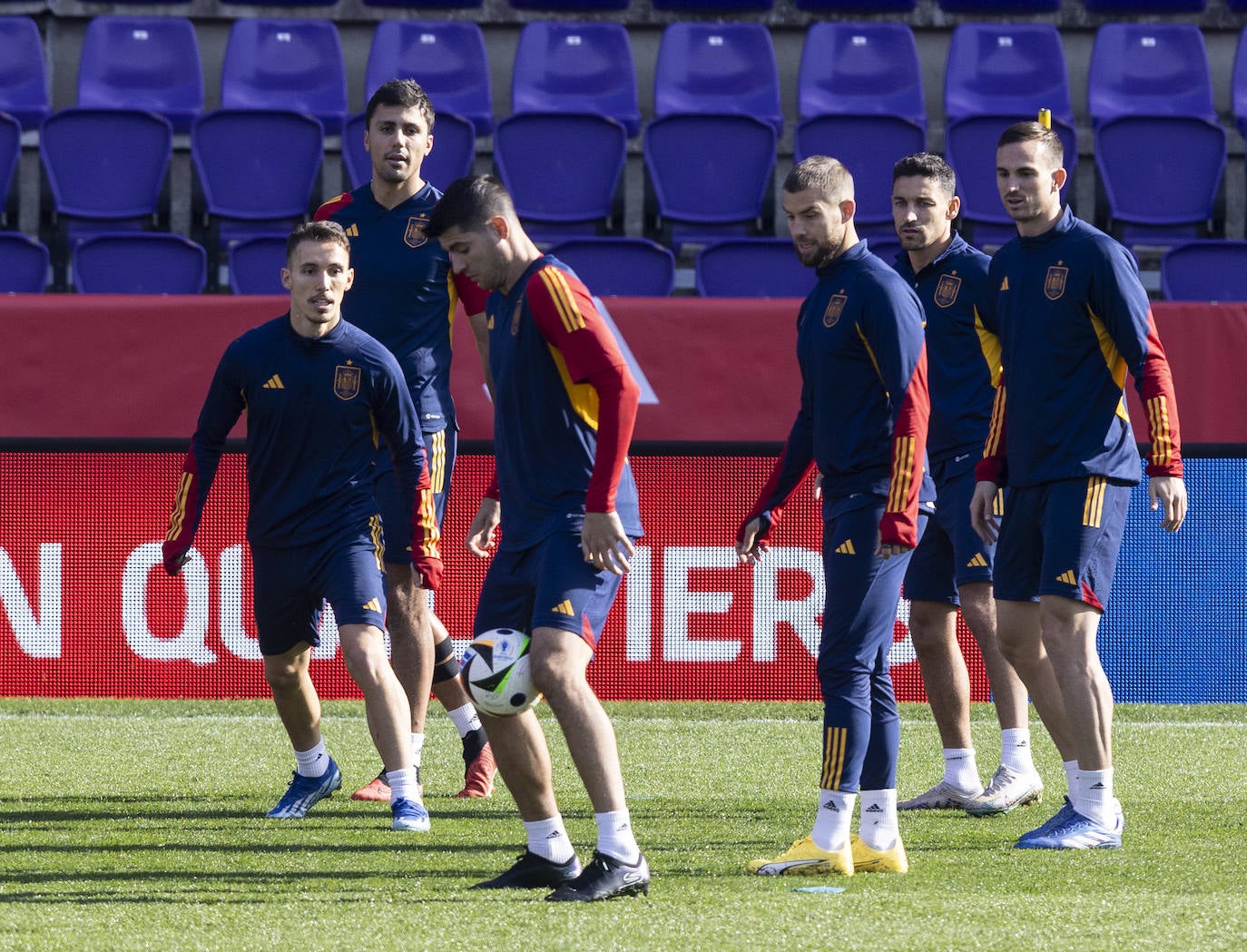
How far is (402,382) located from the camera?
566cm

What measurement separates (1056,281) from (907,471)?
1016 mm

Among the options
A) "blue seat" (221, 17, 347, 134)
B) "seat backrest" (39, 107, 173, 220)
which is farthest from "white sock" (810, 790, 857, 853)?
"blue seat" (221, 17, 347, 134)

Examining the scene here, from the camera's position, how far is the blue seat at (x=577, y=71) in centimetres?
1292

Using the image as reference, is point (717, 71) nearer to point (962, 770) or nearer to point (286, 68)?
point (286, 68)

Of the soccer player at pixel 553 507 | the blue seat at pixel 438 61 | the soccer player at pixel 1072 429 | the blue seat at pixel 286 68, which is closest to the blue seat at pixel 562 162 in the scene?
the blue seat at pixel 438 61

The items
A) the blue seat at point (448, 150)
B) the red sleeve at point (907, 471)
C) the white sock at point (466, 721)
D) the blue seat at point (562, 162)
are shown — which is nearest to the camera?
the red sleeve at point (907, 471)

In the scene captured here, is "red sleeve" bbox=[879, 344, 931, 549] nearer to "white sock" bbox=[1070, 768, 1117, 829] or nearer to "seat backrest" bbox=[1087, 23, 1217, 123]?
"white sock" bbox=[1070, 768, 1117, 829]

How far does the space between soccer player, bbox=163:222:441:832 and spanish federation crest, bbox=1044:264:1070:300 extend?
6.40 ft

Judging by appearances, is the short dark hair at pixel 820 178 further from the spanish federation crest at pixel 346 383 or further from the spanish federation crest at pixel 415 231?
the spanish federation crest at pixel 415 231

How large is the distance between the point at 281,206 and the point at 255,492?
640 cm

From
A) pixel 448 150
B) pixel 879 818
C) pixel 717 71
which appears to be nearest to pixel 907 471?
pixel 879 818

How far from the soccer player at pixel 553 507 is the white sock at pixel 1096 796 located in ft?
4.84

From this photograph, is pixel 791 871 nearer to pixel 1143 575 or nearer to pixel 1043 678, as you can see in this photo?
pixel 1043 678

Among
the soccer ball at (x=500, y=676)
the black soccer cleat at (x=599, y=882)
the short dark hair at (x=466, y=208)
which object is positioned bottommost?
the black soccer cleat at (x=599, y=882)
